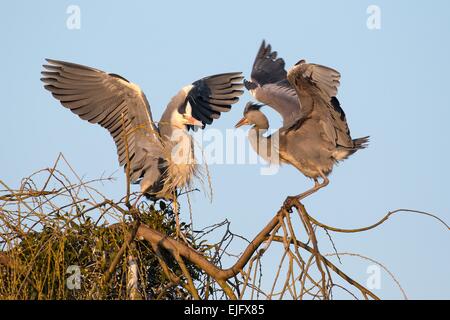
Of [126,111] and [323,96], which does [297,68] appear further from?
[126,111]

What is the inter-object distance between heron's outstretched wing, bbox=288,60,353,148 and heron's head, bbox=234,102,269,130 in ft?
3.00

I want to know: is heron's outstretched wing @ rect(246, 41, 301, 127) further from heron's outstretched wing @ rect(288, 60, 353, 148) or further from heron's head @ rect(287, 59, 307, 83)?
heron's head @ rect(287, 59, 307, 83)

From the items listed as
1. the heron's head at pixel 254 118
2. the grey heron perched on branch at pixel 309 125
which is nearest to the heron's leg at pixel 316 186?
the grey heron perched on branch at pixel 309 125

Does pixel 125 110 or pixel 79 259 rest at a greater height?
pixel 125 110

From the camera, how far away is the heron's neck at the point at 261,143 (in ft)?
24.2

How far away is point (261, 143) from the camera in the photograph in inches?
294

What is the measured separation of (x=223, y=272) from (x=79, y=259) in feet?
3.12

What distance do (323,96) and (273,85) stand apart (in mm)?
2559

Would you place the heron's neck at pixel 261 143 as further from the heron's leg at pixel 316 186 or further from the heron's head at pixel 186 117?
the heron's head at pixel 186 117

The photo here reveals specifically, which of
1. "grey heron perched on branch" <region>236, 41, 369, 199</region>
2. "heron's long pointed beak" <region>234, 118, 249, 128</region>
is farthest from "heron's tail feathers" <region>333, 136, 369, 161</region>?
"heron's long pointed beak" <region>234, 118, 249, 128</region>

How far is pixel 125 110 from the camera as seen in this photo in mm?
7781

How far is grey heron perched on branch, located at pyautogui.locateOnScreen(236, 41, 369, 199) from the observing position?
245 inches
